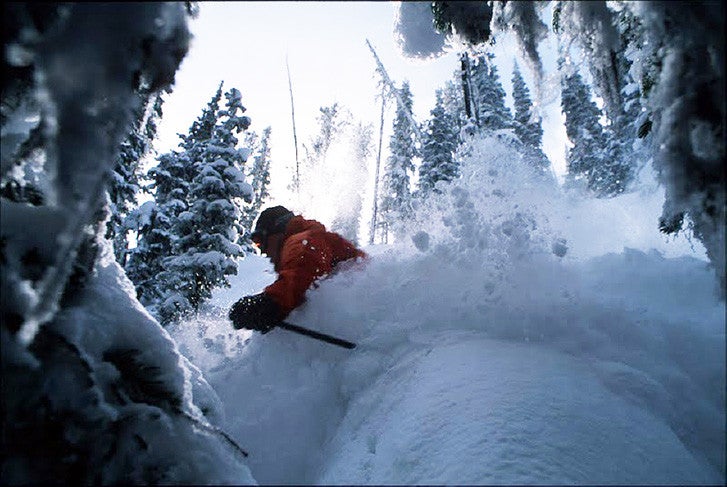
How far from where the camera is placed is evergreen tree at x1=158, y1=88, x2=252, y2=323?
14.8m

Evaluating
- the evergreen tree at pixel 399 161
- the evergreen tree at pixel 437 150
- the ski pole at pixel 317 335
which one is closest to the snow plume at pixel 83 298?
the ski pole at pixel 317 335

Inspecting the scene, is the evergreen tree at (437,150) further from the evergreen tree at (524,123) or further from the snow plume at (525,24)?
the snow plume at (525,24)

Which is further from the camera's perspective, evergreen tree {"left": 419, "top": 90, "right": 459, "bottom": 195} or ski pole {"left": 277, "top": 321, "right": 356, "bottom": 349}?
evergreen tree {"left": 419, "top": 90, "right": 459, "bottom": 195}

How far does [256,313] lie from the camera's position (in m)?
3.71

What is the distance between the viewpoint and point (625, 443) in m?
2.13

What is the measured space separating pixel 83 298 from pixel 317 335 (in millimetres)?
2052

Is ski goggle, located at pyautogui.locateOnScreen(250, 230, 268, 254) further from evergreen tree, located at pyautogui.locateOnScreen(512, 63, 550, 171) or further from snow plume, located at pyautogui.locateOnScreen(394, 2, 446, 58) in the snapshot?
evergreen tree, located at pyautogui.locateOnScreen(512, 63, 550, 171)

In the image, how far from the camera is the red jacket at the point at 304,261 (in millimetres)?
3967

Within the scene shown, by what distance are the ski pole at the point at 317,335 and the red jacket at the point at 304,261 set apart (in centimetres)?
14

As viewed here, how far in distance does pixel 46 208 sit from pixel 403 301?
2855 mm

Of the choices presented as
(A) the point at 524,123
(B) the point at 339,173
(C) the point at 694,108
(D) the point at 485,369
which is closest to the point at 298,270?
(D) the point at 485,369

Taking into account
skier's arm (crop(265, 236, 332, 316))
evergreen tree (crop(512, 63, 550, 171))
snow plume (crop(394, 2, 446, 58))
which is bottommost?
skier's arm (crop(265, 236, 332, 316))

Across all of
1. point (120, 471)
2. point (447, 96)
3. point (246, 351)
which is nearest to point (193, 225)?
point (246, 351)

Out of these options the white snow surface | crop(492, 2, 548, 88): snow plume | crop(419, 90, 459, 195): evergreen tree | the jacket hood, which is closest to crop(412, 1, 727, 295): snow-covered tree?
the white snow surface
